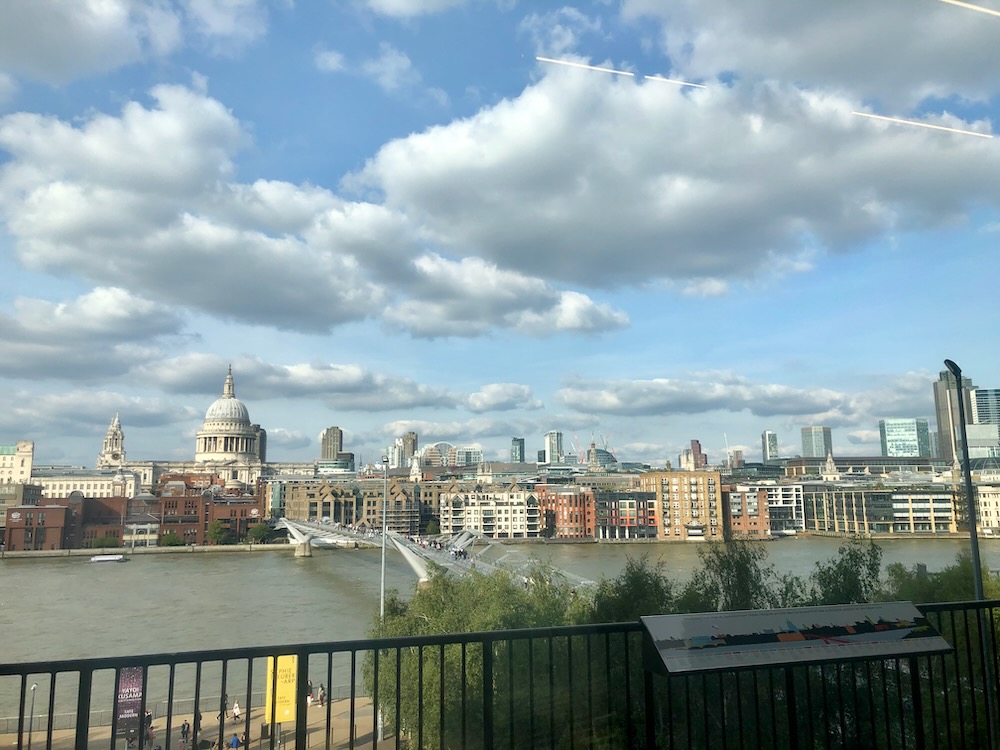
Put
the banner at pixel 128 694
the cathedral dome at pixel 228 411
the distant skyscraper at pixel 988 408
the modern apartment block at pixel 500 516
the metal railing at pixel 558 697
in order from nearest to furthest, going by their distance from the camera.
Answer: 1. the metal railing at pixel 558 697
2. the banner at pixel 128 694
3. the distant skyscraper at pixel 988 408
4. the modern apartment block at pixel 500 516
5. the cathedral dome at pixel 228 411

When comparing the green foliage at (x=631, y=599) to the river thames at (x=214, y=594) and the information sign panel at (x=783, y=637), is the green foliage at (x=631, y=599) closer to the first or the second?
the information sign panel at (x=783, y=637)

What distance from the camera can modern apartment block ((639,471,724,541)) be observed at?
1475 inches

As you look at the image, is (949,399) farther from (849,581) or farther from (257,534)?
(257,534)

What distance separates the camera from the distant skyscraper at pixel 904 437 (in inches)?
3420

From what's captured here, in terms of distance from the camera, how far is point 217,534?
40.7m

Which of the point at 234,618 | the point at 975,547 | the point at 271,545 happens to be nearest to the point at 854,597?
the point at 975,547

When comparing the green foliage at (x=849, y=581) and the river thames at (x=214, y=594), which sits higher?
the green foliage at (x=849, y=581)

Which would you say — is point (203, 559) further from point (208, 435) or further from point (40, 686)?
point (208, 435)

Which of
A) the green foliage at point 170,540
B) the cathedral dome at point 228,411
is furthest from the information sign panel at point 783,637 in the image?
the cathedral dome at point 228,411

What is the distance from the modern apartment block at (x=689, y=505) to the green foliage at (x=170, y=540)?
25.6 metres

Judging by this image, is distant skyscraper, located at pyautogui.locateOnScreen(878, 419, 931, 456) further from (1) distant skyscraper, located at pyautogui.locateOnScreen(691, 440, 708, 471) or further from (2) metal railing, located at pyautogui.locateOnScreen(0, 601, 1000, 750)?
(2) metal railing, located at pyautogui.locateOnScreen(0, 601, 1000, 750)

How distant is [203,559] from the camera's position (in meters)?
34.0

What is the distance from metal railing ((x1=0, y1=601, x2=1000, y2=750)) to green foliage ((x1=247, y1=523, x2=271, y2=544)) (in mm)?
28376

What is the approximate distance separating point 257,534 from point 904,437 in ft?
260
